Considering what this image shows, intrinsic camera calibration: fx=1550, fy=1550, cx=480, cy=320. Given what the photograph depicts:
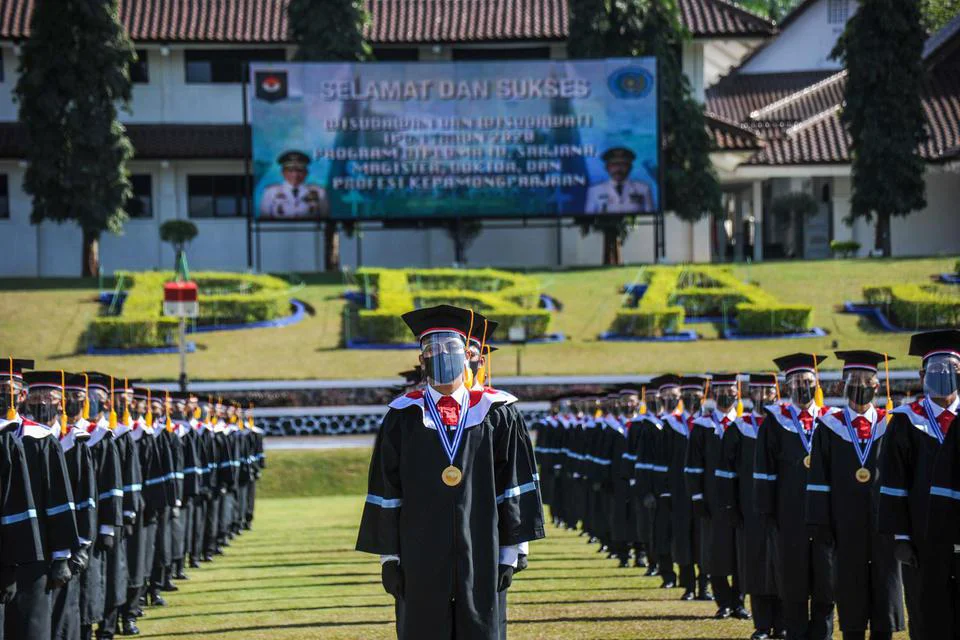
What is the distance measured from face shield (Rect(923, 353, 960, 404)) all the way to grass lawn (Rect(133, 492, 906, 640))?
3392mm

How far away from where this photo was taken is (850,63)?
48.6m

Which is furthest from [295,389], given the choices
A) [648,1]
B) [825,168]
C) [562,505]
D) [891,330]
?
[825,168]

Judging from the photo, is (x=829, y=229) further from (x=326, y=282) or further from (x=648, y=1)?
(x=326, y=282)

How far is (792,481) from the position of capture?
12.8m

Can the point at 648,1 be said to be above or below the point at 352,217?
above

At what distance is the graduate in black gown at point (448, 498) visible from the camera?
920cm

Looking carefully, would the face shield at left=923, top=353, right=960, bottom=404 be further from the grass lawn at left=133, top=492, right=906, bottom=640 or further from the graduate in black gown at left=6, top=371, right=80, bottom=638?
the graduate in black gown at left=6, top=371, right=80, bottom=638

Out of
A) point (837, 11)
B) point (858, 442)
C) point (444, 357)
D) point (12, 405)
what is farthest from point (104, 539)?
point (837, 11)

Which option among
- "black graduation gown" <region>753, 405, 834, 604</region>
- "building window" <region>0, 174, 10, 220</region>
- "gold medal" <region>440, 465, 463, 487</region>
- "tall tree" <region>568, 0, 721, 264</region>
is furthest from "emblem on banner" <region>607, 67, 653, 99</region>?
"gold medal" <region>440, 465, 463, 487</region>

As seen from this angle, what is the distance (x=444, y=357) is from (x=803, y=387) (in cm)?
455

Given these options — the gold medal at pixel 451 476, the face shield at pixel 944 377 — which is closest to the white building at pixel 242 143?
the face shield at pixel 944 377

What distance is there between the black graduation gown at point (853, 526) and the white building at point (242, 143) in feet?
128

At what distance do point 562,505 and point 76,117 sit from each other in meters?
25.7

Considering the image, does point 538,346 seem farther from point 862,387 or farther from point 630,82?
point 862,387
